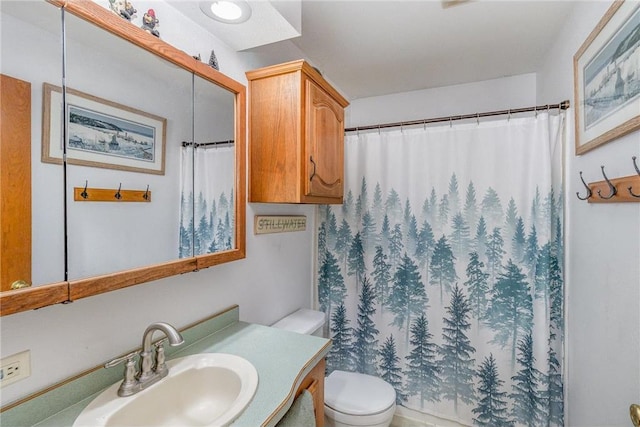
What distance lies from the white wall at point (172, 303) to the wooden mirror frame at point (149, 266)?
0.11 meters

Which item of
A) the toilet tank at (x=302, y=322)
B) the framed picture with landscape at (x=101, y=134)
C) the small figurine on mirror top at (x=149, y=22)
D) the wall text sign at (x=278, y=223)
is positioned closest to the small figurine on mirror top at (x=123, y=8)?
the small figurine on mirror top at (x=149, y=22)

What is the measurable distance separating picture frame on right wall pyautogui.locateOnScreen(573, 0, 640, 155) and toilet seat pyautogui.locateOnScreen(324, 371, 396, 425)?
1.61 meters

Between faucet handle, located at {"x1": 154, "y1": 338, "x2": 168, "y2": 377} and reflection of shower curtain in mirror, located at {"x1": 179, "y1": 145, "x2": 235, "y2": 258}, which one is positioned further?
reflection of shower curtain in mirror, located at {"x1": 179, "y1": 145, "x2": 235, "y2": 258}

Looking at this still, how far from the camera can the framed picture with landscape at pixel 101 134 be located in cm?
74

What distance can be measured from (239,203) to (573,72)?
1859 mm

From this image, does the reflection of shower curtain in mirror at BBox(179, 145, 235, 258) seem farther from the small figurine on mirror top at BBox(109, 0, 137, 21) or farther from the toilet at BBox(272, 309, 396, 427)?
the toilet at BBox(272, 309, 396, 427)

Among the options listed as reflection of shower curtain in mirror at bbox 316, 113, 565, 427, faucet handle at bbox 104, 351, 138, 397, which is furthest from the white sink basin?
reflection of shower curtain in mirror at bbox 316, 113, 565, 427

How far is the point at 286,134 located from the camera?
1.38 m

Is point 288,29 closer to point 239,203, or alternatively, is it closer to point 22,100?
point 239,203

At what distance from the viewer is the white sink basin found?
80cm

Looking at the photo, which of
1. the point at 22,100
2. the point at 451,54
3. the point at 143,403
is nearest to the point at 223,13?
the point at 22,100

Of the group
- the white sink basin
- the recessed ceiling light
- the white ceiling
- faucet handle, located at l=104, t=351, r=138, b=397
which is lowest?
the white sink basin

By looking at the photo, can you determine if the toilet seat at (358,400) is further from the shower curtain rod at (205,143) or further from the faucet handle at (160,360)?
the shower curtain rod at (205,143)

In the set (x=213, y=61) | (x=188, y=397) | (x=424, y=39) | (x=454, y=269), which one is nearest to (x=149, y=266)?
(x=188, y=397)
